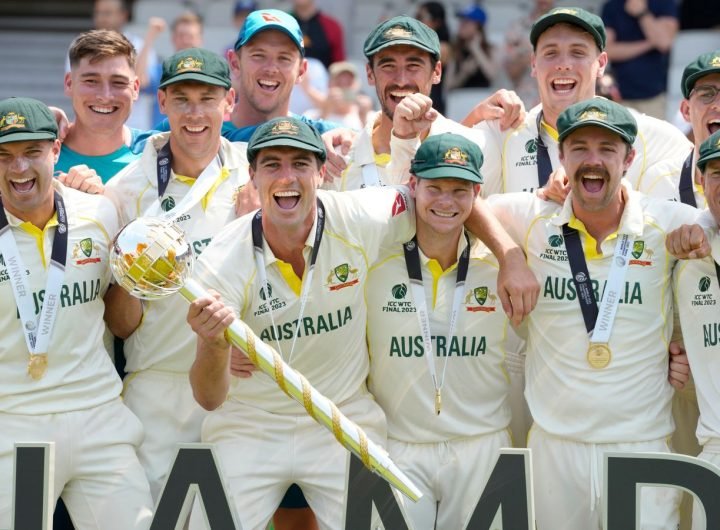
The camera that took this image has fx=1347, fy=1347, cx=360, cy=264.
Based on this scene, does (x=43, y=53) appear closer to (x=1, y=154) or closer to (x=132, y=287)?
(x=1, y=154)

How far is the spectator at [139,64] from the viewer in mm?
10648

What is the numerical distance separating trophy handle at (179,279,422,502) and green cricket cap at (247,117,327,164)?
776 mm

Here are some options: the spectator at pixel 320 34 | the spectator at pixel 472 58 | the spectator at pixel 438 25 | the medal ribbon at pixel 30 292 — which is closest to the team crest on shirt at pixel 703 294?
the medal ribbon at pixel 30 292

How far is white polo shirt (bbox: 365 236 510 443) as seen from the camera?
18.9 feet

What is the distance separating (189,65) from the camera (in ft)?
19.5

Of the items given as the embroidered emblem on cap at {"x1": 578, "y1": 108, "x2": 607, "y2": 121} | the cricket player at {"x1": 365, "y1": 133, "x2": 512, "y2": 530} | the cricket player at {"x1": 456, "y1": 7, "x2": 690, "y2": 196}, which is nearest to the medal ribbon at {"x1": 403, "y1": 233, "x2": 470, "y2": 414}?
the cricket player at {"x1": 365, "y1": 133, "x2": 512, "y2": 530}

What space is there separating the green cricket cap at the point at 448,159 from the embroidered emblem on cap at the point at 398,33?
692 millimetres

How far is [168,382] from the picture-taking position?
5.99m

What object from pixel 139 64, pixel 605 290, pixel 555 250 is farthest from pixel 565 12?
pixel 139 64

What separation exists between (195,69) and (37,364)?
1.47 metres

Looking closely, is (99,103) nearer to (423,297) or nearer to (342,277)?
(342,277)

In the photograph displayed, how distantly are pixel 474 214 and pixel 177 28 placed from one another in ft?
18.9

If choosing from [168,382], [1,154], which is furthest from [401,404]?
[1,154]

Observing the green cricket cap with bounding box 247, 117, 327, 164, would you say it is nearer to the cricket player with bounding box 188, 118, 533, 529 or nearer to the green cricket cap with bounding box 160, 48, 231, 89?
the cricket player with bounding box 188, 118, 533, 529
